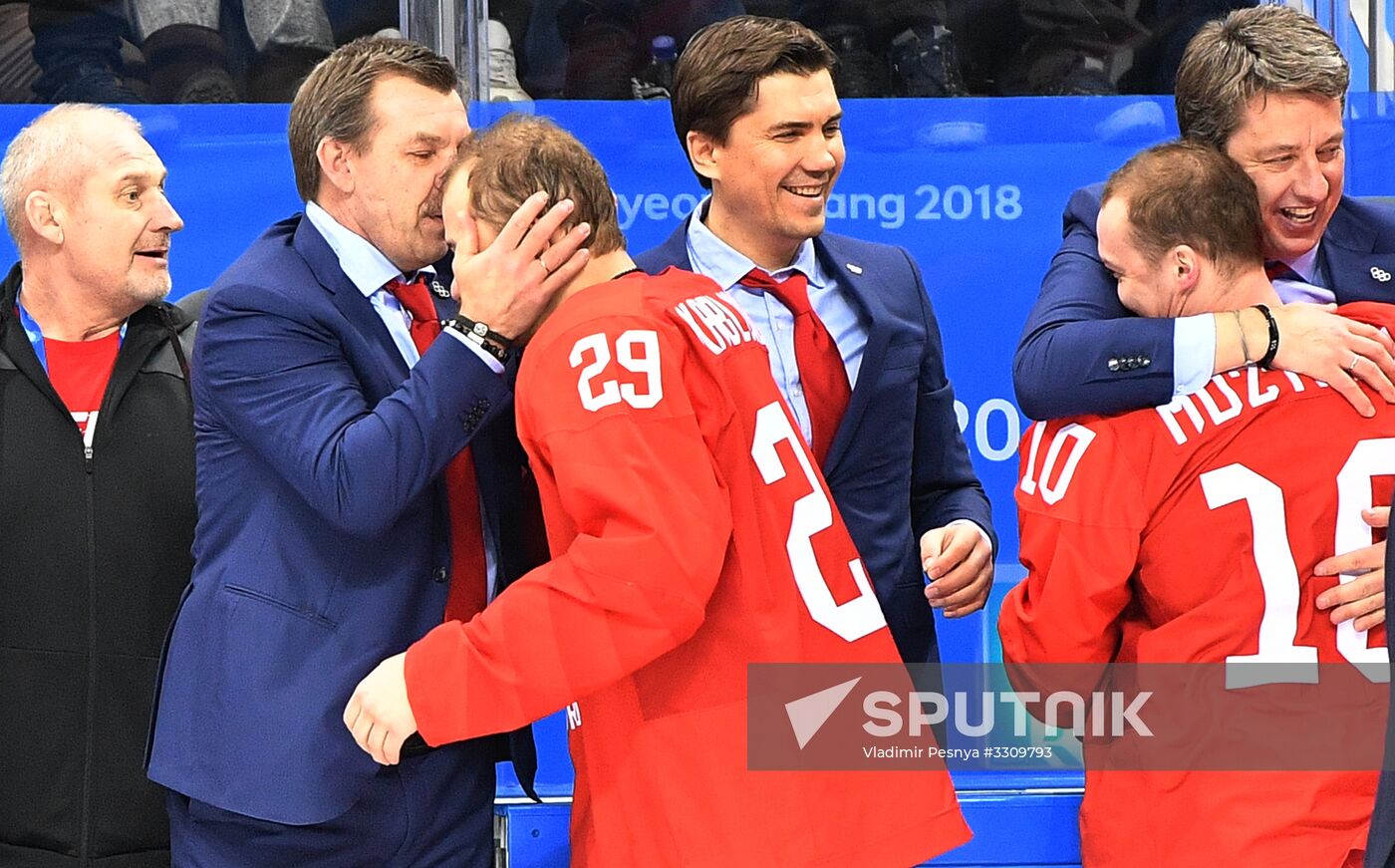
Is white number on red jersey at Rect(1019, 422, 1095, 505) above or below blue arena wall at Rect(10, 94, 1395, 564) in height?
below

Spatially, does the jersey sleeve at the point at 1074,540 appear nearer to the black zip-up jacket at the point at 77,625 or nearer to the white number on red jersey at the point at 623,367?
the white number on red jersey at the point at 623,367

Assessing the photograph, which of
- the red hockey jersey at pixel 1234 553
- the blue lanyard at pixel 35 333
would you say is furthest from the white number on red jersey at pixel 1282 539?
Answer: the blue lanyard at pixel 35 333

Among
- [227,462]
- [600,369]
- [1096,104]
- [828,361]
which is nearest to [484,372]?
[600,369]

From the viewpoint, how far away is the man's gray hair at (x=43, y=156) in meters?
2.67

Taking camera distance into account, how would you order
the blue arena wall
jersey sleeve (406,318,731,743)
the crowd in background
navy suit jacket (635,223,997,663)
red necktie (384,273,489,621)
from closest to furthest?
jersey sleeve (406,318,731,743) → red necktie (384,273,489,621) → navy suit jacket (635,223,997,663) → the blue arena wall → the crowd in background

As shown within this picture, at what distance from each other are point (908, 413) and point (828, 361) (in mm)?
155

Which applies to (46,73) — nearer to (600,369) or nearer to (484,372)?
(484,372)

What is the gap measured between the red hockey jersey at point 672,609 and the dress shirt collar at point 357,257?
415 mm

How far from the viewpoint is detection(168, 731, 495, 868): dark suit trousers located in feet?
6.52

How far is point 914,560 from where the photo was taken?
8.19ft

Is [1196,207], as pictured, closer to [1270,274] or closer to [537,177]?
[1270,274]

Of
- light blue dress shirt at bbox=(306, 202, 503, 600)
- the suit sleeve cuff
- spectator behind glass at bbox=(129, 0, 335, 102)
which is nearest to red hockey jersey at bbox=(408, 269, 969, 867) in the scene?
light blue dress shirt at bbox=(306, 202, 503, 600)

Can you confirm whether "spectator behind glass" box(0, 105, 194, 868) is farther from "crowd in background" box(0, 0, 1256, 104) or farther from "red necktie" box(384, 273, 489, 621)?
"crowd in background" box(0, 0, 1256, 104)

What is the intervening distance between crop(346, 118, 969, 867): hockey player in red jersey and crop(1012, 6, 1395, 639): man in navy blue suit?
0.40 metres
